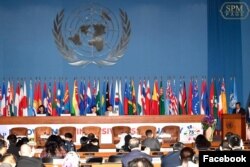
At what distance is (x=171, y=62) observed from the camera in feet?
57.5

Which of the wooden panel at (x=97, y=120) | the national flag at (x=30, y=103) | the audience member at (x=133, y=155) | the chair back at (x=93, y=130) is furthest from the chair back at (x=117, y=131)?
the audience member at (x=133, y=155)

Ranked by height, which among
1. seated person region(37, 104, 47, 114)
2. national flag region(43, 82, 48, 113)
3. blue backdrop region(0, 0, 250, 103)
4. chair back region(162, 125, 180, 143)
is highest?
blue backdrop region(0, 0, 250, 103)

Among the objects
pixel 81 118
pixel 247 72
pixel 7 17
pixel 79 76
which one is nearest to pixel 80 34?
pixel 79 76

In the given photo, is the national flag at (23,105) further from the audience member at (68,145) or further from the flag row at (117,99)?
the audience member at (68,145)

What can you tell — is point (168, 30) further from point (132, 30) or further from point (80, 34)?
point (80, 34)

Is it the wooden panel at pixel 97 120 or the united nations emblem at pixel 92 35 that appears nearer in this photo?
the wooden panel at pixel 97 120

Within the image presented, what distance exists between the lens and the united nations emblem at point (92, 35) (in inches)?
687

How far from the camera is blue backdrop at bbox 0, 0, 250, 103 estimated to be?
679 inches

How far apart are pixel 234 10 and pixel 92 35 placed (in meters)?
5.00

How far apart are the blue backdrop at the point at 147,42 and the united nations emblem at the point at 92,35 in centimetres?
20

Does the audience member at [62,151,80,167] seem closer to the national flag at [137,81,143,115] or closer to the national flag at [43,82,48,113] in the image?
the national flag at [43,82,48,113]

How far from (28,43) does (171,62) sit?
497 centimetres

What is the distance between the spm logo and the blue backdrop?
21 centimetres
